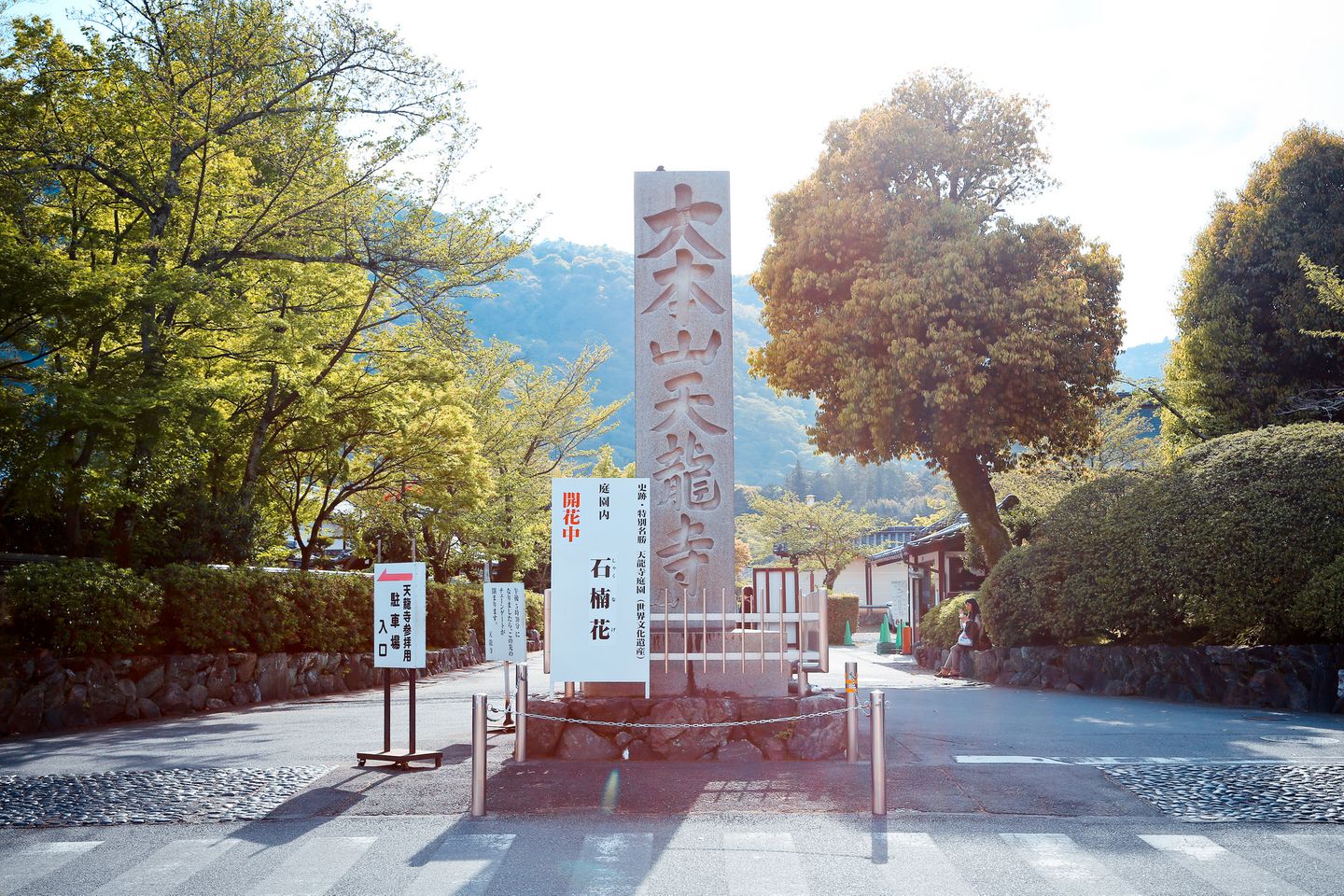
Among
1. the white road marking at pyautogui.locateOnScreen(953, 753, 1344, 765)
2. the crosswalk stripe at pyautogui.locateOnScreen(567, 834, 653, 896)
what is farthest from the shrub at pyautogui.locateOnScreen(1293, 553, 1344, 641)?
the crosswalk stripe at pyautogui.locateOnScreen(567, 834, 653, 896)

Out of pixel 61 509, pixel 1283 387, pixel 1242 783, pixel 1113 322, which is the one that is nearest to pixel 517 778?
pixel 1242 783

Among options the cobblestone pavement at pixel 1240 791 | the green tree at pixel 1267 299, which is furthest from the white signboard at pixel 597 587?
the green tree at pixel 1267 299

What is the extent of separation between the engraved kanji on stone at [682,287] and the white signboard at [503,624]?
3582 mm

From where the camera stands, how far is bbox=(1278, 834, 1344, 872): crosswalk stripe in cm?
639

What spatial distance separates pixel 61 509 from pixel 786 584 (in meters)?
11.6

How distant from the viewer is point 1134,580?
17141 millimetres

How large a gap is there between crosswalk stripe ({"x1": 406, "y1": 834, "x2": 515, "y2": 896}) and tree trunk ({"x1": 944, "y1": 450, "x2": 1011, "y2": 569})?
18.7 metres

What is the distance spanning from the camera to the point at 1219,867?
6289 mm

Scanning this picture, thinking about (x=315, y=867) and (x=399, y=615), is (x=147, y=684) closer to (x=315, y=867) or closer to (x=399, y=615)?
(x=399, y=615)

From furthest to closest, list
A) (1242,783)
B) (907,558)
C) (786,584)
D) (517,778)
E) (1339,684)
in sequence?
(907,558), (1339,684), (786,584), (517,778), (1242,783)

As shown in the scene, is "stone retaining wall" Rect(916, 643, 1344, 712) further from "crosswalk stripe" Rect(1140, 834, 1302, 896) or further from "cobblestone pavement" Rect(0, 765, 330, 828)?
"cobblestone pavement" Rect(0, 765, 330, 828)

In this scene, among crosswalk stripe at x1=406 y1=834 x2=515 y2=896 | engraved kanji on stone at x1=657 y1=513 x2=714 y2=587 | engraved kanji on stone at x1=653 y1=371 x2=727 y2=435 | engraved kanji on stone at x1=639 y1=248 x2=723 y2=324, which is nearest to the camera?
crosswalk stripe at x1=406 y1=834 x2=515 y2=896

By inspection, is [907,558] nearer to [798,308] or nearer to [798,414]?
[798,308]

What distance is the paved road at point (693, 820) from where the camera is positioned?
20.2 feet
